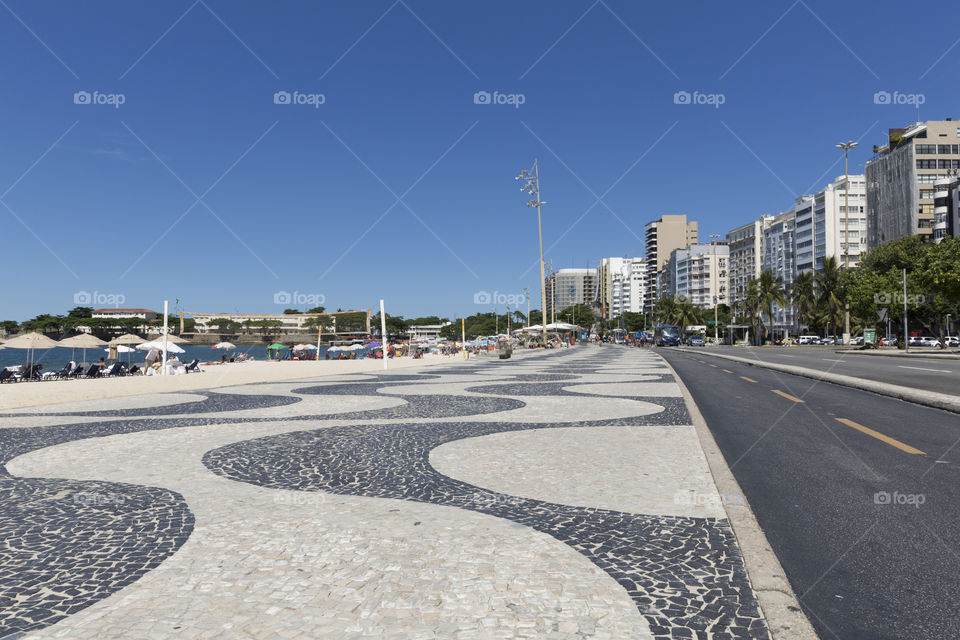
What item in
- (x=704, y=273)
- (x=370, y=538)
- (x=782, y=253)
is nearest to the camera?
(x=370, y=538)

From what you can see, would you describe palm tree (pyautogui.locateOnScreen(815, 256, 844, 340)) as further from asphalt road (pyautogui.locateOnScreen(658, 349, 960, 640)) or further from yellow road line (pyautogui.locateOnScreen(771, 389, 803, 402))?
→ asphalt road (pyautogui.locateOnScreen(658, 349, 960, 640))

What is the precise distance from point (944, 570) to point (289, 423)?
8.22 m

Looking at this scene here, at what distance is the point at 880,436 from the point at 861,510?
3.73 m

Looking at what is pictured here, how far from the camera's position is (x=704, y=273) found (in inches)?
6319

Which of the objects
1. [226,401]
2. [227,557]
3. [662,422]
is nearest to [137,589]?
[227,557]

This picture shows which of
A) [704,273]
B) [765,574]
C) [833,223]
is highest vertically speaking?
[833,223]

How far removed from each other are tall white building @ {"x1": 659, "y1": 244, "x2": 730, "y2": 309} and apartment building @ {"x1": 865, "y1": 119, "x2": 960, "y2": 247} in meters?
63.3

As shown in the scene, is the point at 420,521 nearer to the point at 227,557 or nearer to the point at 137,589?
the point at 227,557

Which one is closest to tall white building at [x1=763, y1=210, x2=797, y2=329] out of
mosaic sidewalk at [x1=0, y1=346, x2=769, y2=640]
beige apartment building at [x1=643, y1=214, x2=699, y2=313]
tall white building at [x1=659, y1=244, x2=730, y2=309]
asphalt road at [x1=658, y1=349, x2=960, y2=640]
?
tall white building at [x1=659, y1=244, x2=730, y2=309]

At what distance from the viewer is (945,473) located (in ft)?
17.1

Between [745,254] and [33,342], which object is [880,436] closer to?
[33,342]

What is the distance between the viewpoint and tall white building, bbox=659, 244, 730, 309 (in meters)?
160

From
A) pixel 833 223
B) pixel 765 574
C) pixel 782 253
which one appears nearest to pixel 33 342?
pixel 765 574

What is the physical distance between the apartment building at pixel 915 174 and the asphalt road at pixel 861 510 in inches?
3834
